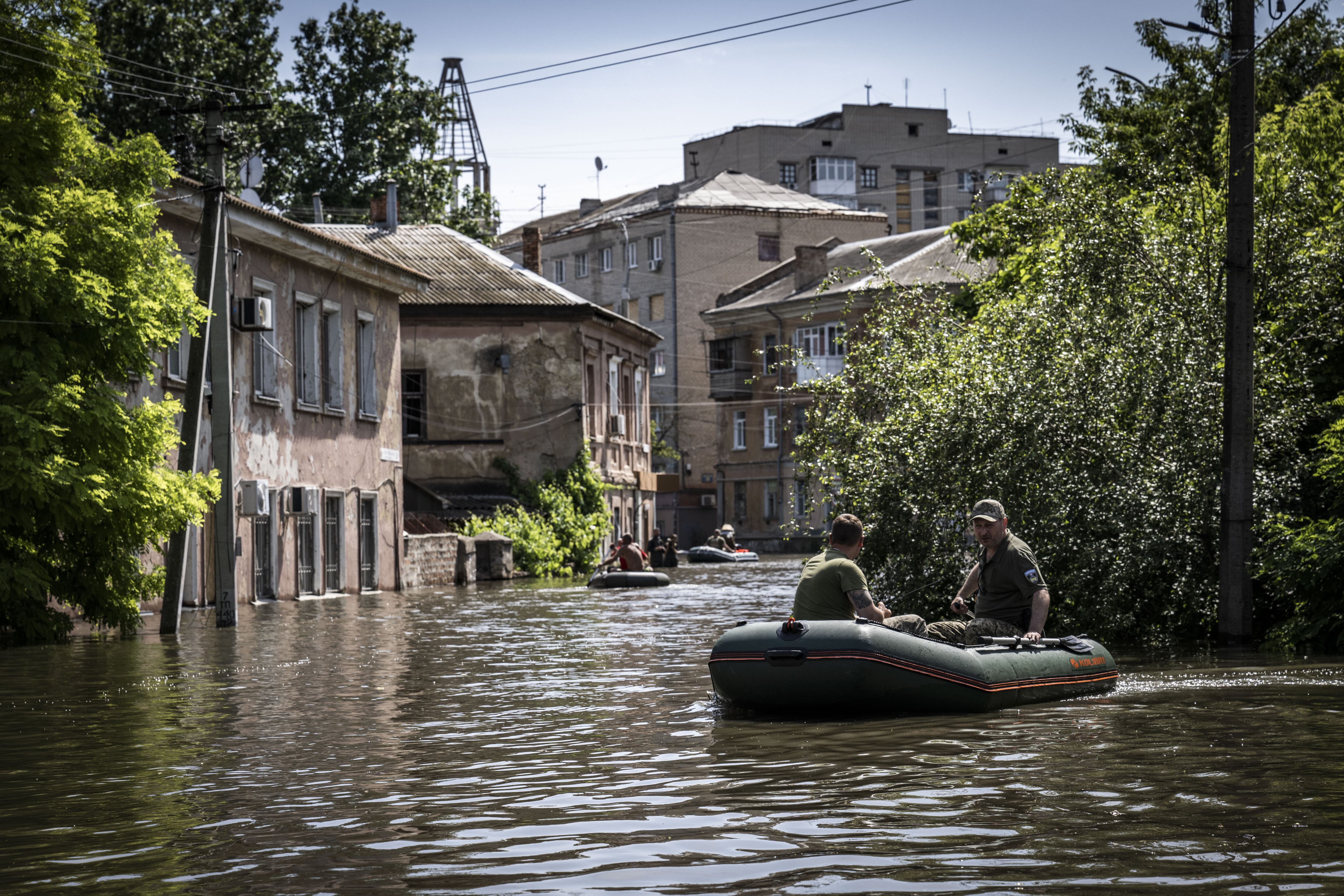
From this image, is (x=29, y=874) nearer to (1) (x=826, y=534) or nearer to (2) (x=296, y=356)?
(1) (x=826, y=534)

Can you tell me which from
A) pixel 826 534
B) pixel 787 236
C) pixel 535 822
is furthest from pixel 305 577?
pixel 787 236

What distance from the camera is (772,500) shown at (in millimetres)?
74125

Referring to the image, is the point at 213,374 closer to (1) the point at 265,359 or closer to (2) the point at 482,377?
(1) the point at 265,359

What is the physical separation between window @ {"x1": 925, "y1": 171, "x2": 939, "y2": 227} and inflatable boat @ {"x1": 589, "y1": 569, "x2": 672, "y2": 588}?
189ft

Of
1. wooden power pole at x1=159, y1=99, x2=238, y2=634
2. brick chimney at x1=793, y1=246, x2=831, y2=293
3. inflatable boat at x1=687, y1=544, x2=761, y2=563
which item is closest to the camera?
wooden power pole at x1=159, y1=99, x2=238, y2=634

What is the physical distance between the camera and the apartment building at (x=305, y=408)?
→ 94.1 feet

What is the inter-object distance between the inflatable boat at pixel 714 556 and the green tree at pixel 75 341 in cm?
3699

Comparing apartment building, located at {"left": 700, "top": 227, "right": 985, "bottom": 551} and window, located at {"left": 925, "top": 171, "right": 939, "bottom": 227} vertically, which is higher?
window, located at {"left": 925, "top": 171, "right": 939, "bottom": 227}

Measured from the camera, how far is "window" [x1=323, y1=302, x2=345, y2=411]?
35219mm

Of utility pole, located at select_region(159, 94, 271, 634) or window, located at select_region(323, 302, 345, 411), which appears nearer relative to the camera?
utility pole, located at select_region(159, 94, 271, 634)

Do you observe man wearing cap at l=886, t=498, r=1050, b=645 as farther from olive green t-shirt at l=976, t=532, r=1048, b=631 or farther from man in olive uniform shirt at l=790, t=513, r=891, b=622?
man in olive uniform shirt at l=790, t=513, r=891, b=622

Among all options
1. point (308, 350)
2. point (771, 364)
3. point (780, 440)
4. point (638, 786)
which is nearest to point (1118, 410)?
point (638, 786)

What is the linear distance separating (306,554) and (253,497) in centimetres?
474

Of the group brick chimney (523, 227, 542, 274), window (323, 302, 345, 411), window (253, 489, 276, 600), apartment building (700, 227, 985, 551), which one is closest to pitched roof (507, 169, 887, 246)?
apartment building (700, 227, 985, 551)
